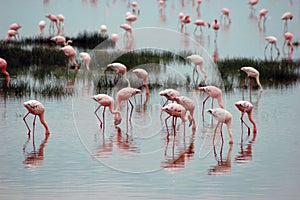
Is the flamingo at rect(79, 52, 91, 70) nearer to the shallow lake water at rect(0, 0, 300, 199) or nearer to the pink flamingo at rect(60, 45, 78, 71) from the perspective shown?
the pink flamingo at rect(60, 45, 78, 71)

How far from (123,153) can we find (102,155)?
1.16 feet

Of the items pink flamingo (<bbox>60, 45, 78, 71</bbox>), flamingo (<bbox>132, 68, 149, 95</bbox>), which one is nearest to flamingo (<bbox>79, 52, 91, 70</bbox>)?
pink flamingo (<bbox>60, 45, 78, 71</bbox>)

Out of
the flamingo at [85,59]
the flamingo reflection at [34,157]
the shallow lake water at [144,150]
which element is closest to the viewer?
the shallow lake water at [144,150]

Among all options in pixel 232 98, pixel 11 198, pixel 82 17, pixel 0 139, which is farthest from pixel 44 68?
pixel 82 17

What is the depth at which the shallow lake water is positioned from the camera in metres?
10.3

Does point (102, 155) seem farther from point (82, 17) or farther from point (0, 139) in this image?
point (82, 17)

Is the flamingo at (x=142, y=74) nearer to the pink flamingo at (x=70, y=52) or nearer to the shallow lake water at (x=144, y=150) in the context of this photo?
the shallow lake water at (x=144, y=150)

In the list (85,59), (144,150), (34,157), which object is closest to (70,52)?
(85,59)

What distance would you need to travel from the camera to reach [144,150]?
12.6 meters

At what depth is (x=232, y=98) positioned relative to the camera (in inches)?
687

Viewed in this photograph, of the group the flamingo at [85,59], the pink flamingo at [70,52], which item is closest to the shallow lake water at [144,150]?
the flamingo at [85,59]

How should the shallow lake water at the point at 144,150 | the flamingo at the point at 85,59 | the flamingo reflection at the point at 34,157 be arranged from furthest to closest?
the flamingo at the point at 85,59 < the flamingo reflection at the point at 34,157 < the shallow lake water at the point at 144,150

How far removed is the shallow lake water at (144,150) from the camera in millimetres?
10289

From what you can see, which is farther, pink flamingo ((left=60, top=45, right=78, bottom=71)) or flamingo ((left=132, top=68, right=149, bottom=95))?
pink flamingo ((left=60, top=45, right=78, bottom=71))
